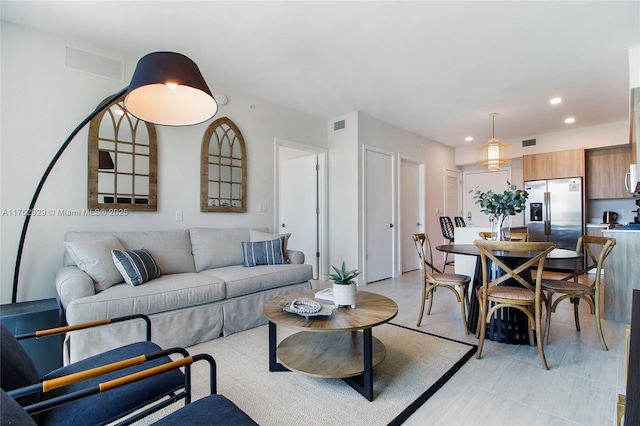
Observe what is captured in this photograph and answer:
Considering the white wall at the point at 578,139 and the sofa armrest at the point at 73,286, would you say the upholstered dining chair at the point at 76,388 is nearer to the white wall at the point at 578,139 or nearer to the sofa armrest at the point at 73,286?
the sofa armrest at the point at 73,286

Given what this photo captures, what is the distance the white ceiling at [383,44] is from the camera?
7.70 ft

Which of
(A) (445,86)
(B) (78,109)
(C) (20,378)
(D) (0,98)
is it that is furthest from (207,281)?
(A) (445,86)

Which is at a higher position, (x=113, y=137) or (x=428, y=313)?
(x=113, y=137)

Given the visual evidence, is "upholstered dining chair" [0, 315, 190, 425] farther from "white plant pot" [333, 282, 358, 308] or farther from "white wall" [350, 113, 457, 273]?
"white wall" [350, 113, 457, 273]

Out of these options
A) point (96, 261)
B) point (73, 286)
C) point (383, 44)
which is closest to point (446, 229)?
point (383, 44)

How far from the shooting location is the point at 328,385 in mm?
1951

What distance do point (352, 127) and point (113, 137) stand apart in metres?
3.07

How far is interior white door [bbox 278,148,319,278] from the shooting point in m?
4.93

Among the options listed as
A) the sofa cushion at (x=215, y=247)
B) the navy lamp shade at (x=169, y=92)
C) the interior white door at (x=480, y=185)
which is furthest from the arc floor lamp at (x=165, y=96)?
the interior white door at (x=480, y=185)

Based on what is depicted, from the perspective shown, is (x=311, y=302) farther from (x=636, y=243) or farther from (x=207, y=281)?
(x=636, y=243)

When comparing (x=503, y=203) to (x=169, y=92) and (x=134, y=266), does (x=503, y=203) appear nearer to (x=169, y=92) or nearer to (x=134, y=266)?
(x=169, y=92)

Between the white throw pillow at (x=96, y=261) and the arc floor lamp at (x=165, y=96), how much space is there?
383 mm

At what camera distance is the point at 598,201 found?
18.8 ft

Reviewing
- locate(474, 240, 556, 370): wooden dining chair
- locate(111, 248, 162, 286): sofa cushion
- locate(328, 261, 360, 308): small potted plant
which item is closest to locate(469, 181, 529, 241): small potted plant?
locate(474, 240, 556, 370): wooden dining chair
